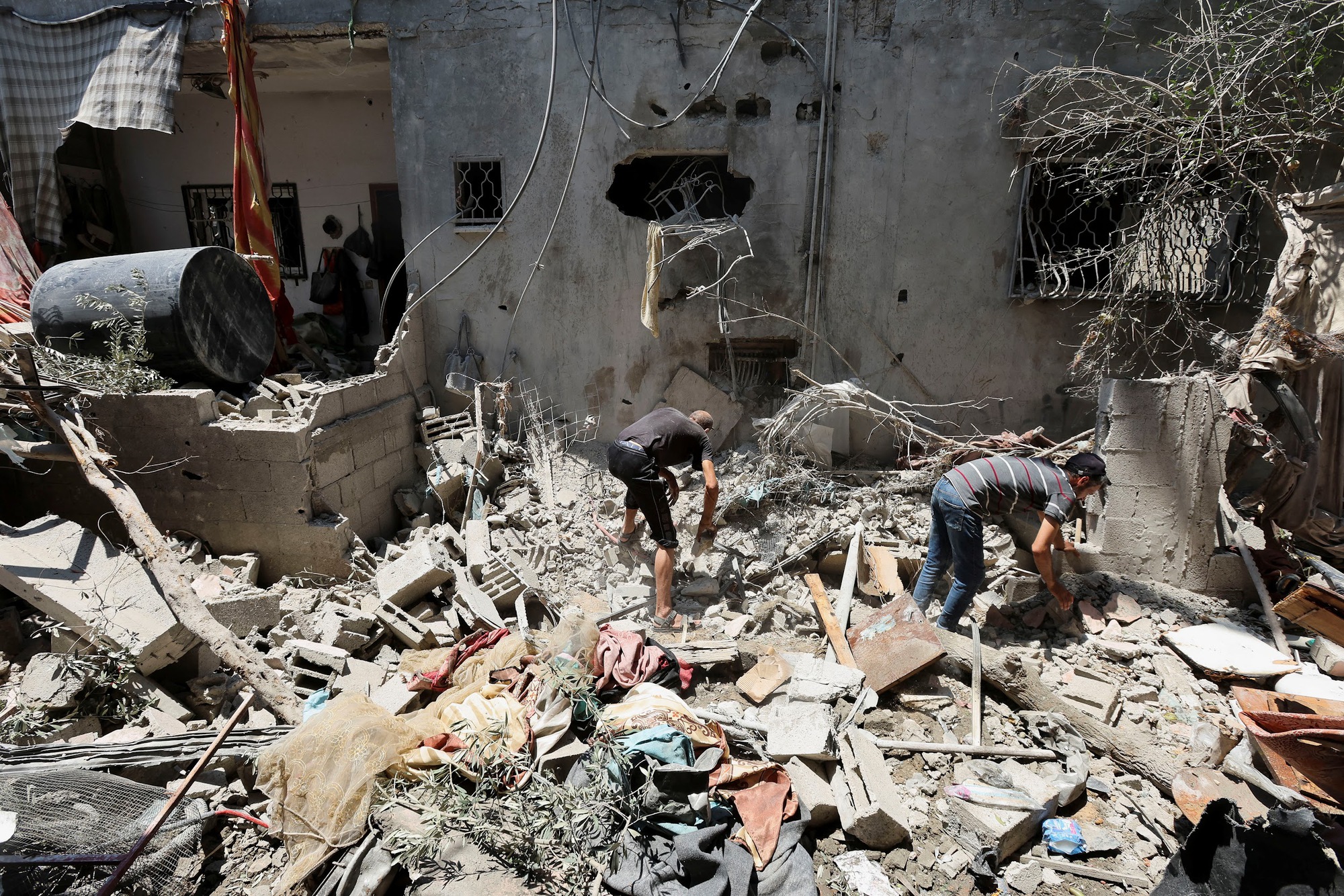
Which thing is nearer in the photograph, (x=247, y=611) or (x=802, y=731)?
(x=802, y=731)

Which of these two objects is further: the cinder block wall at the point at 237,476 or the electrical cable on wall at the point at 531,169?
the electrical cable on wall at the point at 531,169

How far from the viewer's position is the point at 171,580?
4.74 meters

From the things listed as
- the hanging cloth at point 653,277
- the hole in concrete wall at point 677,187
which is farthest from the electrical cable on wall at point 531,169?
the hanging cloth at point 653,277

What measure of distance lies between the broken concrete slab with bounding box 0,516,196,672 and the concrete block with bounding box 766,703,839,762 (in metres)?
4.01

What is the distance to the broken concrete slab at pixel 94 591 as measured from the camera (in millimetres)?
4586

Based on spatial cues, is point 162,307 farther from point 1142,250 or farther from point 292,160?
point 1142,250

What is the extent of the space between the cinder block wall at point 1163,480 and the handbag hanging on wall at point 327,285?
904cm

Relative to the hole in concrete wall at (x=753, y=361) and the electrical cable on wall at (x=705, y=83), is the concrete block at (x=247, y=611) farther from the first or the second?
the electrical cable on wall at (x=705, y=83)

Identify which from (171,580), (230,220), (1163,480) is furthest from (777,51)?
(230,220)

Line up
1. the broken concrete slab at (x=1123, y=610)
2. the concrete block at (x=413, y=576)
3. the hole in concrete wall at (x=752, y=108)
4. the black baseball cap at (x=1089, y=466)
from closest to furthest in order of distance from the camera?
the black baseball cap at (x=1089, y=466) → the broken concrete slab at (x=1123, y=610) → the concrete block at (x=413, y=576) → the hole in concrete wall at (x=752, y=108)

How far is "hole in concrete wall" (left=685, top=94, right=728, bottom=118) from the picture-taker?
7.02 metres

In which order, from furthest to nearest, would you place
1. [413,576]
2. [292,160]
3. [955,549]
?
[292,160]
[413,576]
[955,549]

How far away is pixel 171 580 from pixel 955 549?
213 inches

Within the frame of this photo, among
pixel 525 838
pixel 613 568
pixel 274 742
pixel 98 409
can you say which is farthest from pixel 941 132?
pixel 98 409
